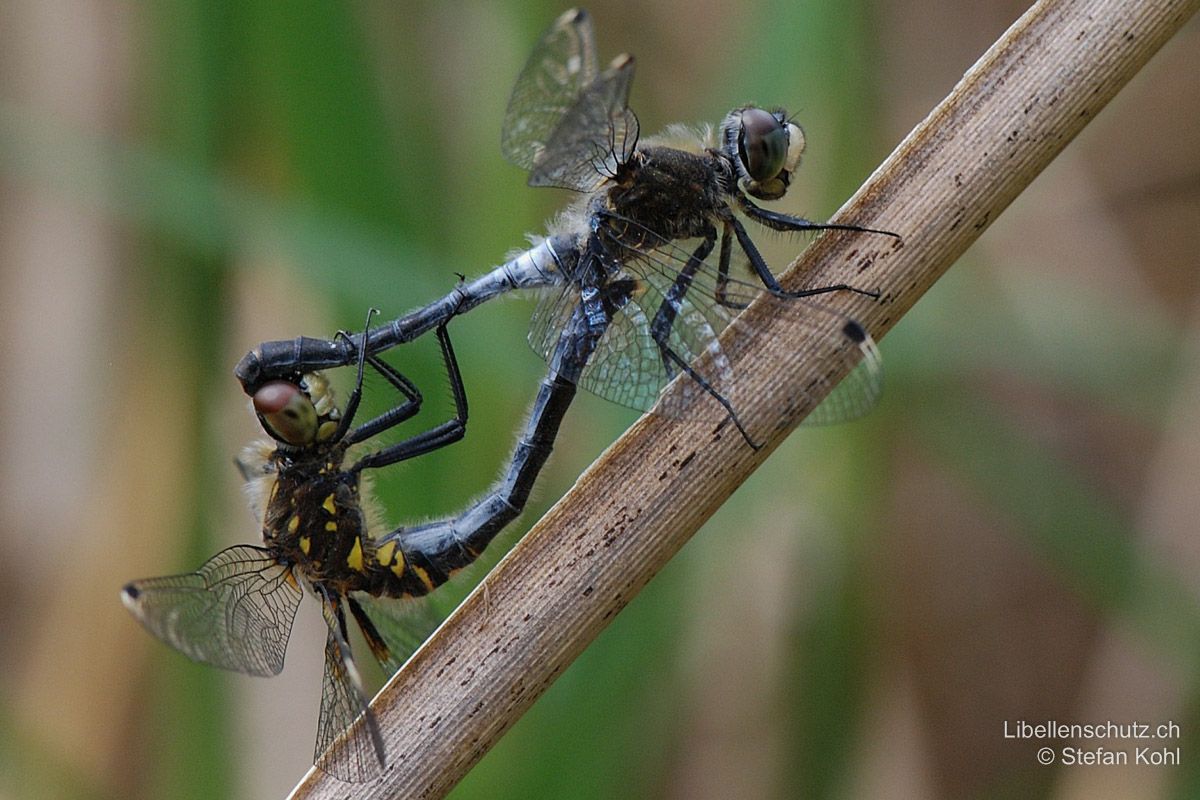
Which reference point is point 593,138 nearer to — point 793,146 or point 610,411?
point 793,146

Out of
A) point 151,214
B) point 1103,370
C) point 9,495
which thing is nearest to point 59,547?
point 9,495

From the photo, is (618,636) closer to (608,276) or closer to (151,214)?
(608,276)

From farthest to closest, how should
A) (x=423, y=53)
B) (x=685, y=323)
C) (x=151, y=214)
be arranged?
(x=423, y=53) → (x=151, y=214) → (x=685, y=323)

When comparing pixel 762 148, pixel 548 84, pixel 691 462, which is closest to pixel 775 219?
pixel 762 148

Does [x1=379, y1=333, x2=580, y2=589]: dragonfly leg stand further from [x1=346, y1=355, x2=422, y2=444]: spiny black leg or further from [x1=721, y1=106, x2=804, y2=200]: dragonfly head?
[x1=721, y1=106, x2=804, y2=200]: dragonfly head

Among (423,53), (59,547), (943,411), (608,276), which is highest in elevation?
(423,53)

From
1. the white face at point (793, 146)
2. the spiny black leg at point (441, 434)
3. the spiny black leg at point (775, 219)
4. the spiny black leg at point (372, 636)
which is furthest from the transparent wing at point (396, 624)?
the white face at point (793, 146)

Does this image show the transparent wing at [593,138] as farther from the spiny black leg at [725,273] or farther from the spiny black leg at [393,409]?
the spiny black leg at [393,409]
